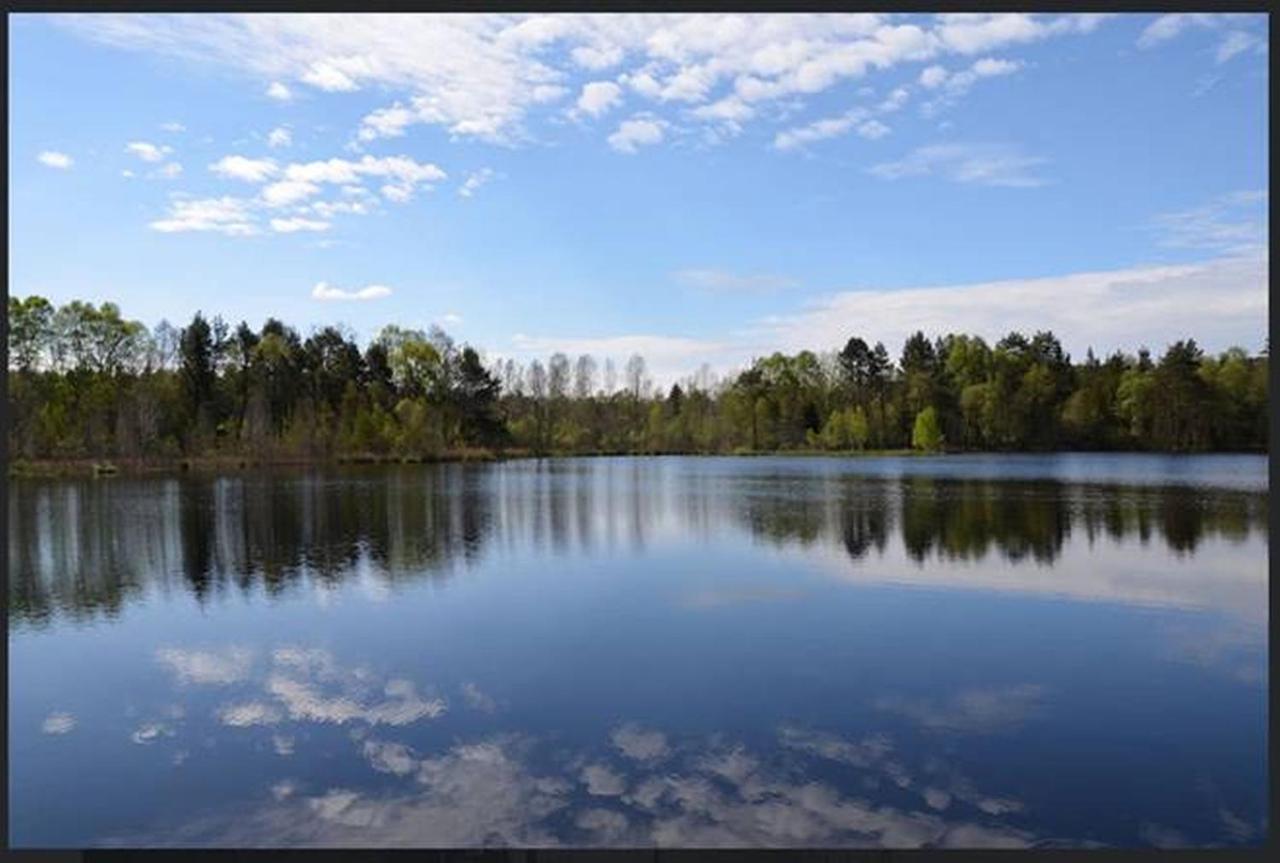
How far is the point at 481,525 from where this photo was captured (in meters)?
26.1

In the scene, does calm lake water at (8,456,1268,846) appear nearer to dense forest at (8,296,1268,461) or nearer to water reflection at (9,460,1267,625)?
water reflection at (9,460,1267,625)

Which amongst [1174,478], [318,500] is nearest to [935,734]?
[318,500]

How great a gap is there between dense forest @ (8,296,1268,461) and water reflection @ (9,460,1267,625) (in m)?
16.9

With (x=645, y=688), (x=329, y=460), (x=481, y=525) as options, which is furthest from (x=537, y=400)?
(x=645, y=688)

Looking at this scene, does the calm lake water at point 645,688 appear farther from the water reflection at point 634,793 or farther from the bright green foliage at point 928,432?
the bright green foliage at point 928,432

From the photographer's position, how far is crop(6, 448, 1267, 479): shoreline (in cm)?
4803

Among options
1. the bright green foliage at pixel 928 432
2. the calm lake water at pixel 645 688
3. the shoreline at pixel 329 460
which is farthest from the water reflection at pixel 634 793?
the bright green foliage at pixel 928 432

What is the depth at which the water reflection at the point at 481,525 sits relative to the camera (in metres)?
19.0

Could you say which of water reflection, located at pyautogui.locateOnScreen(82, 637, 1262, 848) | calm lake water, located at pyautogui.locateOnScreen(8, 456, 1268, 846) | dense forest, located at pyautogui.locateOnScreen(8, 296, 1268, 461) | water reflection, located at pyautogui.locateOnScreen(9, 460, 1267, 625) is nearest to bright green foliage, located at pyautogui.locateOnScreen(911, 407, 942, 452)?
dense forest, located at pyautogui.locateOnScreen(8, 296, 1268, 461)

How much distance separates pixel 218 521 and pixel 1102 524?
77.7ft

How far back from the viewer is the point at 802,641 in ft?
41.9

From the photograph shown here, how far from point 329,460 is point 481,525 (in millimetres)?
38891

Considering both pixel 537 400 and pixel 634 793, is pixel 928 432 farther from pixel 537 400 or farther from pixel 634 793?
pixel 634 793

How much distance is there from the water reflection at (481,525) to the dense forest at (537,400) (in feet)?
55.4
